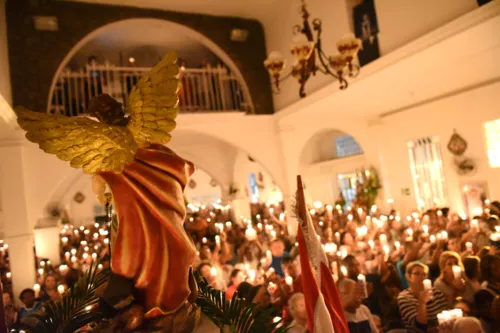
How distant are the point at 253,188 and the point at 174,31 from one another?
11776 millimetres

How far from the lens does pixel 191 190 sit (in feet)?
76.0

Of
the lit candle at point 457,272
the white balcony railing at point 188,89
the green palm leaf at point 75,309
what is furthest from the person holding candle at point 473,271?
the white balcony railing at point 188,89

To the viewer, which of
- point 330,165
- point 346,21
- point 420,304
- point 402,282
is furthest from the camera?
point 330,165

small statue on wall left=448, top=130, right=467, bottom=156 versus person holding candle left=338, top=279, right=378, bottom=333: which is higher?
small statue on wall left=448, top=130, right=467, bottom=156

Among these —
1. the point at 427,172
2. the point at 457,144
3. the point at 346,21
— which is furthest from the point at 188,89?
the point at 427,172

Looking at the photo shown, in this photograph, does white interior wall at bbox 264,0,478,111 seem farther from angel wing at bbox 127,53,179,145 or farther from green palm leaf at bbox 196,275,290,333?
green palm leaf at bbox 196,275,290,333

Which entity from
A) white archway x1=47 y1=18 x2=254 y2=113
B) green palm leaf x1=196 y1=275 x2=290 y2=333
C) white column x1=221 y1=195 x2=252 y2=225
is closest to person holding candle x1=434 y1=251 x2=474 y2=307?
green palm leaf x1=196 y1=275 x2=290 y2=333

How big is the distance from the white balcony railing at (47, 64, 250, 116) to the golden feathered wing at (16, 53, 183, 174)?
7.21m

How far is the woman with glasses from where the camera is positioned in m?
3.67

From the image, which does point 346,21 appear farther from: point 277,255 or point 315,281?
point 315,281

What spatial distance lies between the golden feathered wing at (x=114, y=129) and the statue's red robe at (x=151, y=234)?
0.09m

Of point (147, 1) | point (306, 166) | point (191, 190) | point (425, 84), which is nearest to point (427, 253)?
point (425, 84)

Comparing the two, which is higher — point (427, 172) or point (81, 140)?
point (81, 140)

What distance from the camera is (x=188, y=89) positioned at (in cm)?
953
